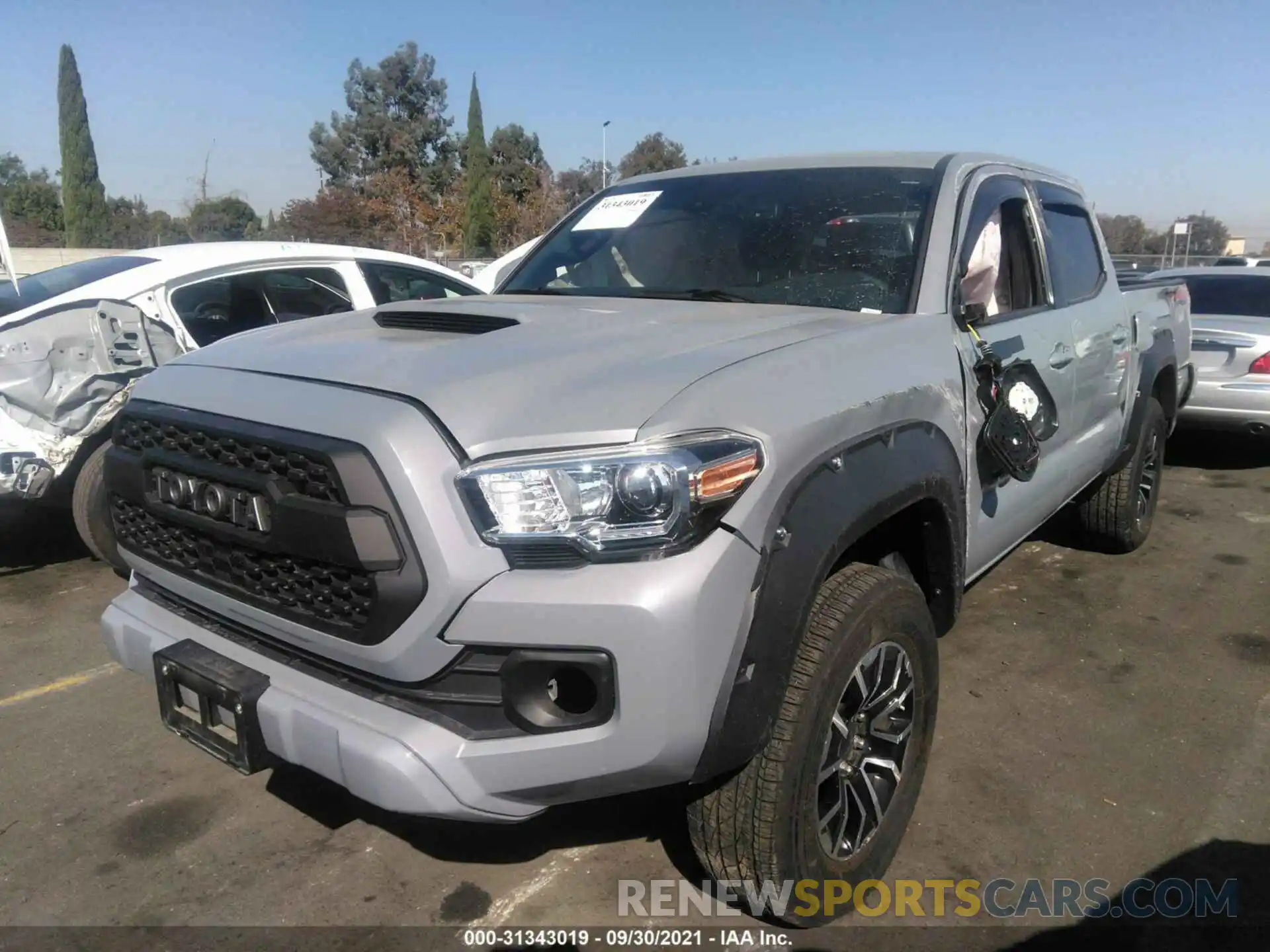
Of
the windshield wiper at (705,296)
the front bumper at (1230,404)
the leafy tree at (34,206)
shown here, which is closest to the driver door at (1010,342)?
the windshield wiper at (705,296)

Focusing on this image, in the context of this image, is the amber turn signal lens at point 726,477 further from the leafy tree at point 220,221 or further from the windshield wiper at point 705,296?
the leafy tree at point 220,221

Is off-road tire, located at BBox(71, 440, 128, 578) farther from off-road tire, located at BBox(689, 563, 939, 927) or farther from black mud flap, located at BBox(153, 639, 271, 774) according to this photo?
off-road tire, located at BBox(689, 563, 939, 927)

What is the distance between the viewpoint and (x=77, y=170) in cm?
3803

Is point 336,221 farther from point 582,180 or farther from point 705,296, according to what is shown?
point 705,296

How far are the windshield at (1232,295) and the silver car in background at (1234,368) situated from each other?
0.4 inches

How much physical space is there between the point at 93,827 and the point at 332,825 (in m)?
0.70

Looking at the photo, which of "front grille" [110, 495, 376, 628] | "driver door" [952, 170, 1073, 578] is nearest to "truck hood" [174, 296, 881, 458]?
"front grille" [110, 495, 376, 628]

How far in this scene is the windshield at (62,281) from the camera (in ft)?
17.2

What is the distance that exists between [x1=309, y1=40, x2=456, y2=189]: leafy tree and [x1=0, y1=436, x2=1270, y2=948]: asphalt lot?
42697 mm

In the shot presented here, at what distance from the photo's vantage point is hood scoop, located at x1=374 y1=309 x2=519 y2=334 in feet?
8.51

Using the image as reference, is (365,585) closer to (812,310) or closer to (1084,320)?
(812,310)

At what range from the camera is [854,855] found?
2402 mm

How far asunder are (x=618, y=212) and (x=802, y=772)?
2.33 meters

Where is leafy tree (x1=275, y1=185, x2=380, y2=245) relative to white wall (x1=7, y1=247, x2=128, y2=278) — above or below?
above
